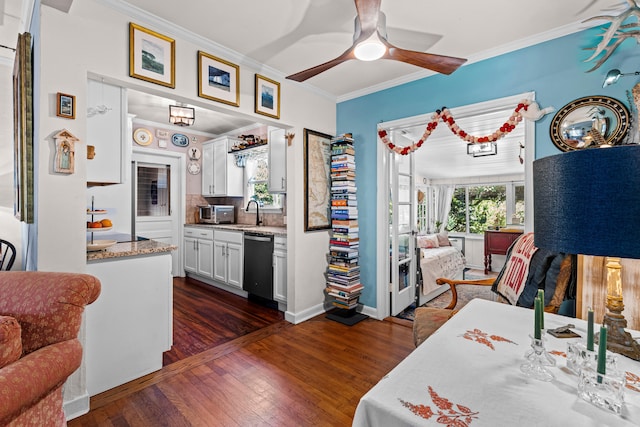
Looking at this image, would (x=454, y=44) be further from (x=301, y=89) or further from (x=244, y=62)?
(x=244, y=62)

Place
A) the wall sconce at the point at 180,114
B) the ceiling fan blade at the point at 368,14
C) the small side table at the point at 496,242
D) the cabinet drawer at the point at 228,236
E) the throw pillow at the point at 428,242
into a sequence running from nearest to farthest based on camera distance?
1. the ceiling fan blade at the point at 368,14
2. the wall sconce at the point at 180,114
3. the cabinet drawer at the point at 228,236
4. the throw pillow at the point at 428,242
5. the small side table at the point at 496,242

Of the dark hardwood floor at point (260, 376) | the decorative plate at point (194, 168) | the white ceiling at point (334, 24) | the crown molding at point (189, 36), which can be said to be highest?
the white ceiling at point (334, 24)

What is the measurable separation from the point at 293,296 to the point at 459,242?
5264 mm

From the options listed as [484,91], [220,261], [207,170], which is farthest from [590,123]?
[207,170]

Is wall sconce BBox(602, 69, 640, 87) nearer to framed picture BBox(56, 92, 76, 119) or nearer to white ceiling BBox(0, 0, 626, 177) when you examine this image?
white ceiling BBox(0, 0, 626, 177)

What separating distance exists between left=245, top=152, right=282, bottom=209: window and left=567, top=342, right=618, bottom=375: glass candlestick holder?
3859 mm

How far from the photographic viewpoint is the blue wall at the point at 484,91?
2109mm

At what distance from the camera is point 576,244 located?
0.73 m

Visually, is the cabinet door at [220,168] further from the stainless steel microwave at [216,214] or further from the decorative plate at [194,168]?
the decorative plate at [194,168]

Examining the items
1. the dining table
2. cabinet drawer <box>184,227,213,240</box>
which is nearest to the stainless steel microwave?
cabinet drawer <box>184,227,213,240</box>

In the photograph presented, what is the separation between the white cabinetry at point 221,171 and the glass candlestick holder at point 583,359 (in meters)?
4.51

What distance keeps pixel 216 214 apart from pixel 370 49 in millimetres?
3685

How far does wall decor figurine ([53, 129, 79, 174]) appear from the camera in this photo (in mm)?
1689

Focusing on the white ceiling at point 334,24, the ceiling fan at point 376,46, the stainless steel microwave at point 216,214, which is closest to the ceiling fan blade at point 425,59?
the ceiling fan at point 376,46
